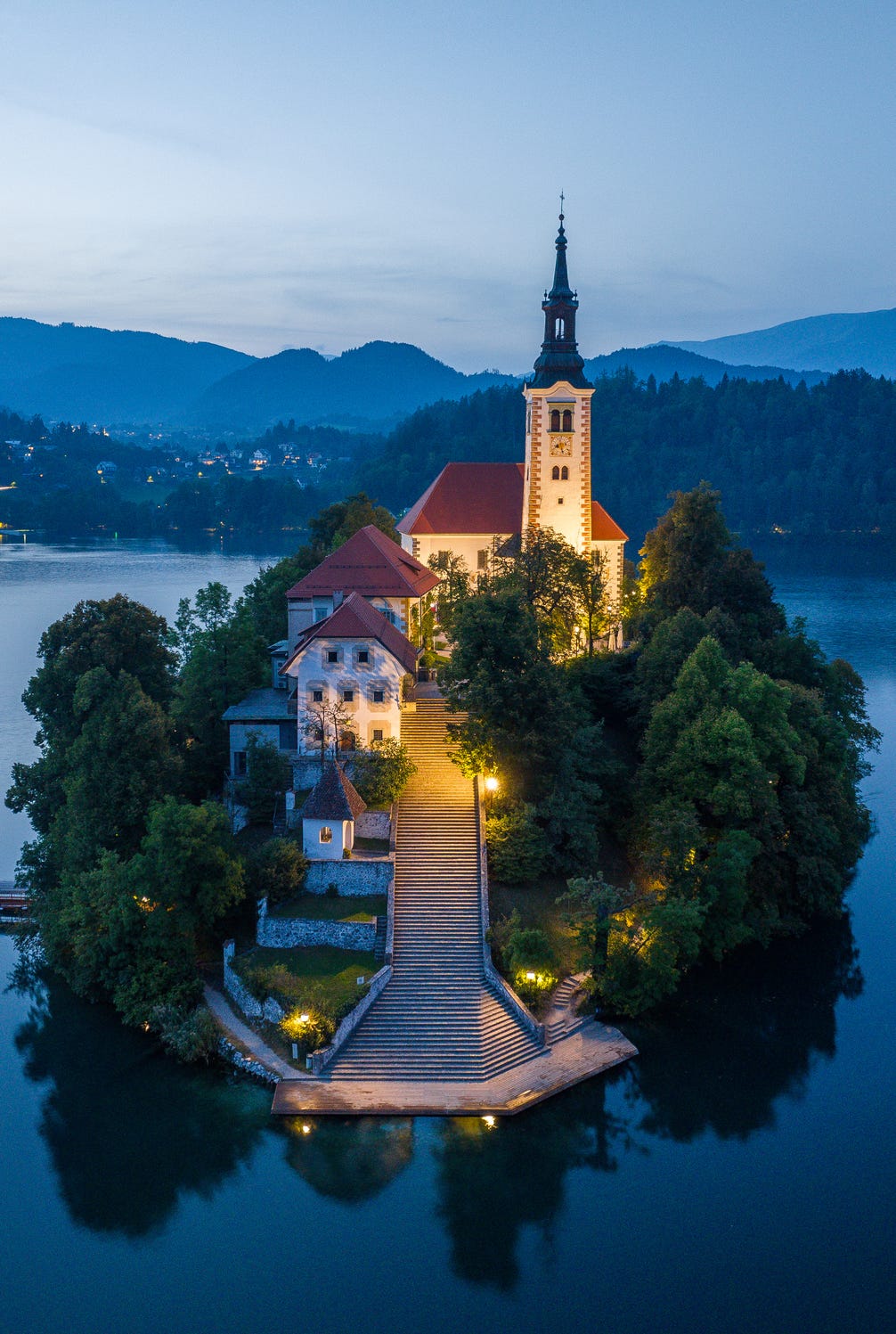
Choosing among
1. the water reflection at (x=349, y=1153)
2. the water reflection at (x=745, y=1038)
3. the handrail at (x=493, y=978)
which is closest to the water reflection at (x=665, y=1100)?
the water reflection at (x=745, y=1038)

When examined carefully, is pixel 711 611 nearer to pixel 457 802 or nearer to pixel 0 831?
pixel 457 802

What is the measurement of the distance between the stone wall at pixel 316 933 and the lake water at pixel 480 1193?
5134mm

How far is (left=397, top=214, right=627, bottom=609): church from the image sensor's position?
187 feet

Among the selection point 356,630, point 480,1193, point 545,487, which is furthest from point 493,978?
point 545,487

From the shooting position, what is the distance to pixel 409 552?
62812 mm

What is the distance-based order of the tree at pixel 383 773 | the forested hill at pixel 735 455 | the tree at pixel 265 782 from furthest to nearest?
the forested hill at pixel 735 455
the tree at pixel 265 782
the tree at pixel 383 773

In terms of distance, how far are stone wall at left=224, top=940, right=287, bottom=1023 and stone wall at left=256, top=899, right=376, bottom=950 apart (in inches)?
54.2

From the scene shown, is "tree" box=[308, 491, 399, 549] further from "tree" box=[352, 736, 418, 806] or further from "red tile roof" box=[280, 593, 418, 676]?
"tree" box=[352, 736, 418, 806]

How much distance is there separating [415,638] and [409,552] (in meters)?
10.8

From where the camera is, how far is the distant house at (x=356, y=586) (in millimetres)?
47906

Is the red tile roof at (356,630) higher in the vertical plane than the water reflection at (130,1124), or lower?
higher

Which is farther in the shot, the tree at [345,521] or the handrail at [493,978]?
the tree at [345,521]

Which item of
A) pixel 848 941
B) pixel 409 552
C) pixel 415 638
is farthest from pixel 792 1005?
pixel 409 552

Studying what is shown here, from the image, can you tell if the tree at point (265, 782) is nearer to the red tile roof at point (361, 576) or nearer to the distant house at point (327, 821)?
the distant house at point (327, 821)
